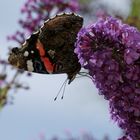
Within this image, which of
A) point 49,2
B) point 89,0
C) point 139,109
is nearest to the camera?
point 139,109

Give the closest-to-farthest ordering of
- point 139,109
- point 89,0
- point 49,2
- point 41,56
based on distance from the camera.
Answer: point 139,109 → point 41,56 → point 49,2 → point 89,0

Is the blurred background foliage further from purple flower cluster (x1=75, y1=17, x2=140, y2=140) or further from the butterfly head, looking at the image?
purple flower cluster (x1=75, y1=17, x2=140, y2=140)

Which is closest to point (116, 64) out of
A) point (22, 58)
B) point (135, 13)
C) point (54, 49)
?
point (54, 49)

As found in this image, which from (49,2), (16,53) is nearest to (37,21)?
(49,2)

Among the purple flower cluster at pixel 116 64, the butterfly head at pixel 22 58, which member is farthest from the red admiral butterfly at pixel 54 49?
the purple flower cluster at pixel 116 64

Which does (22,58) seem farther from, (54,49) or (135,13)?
(135,13)

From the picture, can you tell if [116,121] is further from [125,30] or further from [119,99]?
[125,30]

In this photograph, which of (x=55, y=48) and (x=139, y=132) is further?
(x=55, y=48)
